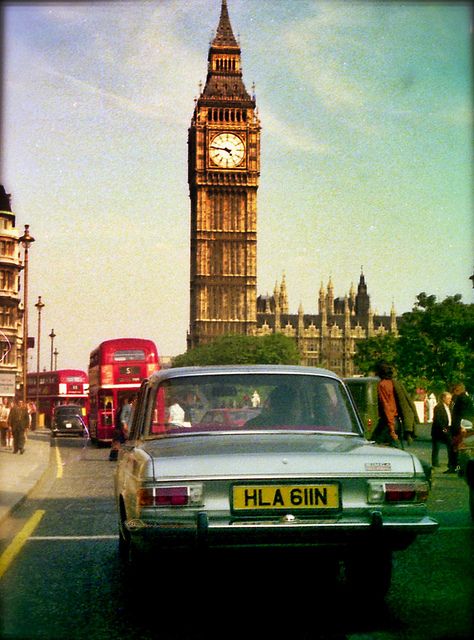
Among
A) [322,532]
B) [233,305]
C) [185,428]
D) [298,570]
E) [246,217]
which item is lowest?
[298,570]

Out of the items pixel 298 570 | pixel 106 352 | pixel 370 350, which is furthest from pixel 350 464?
pixel 370 350

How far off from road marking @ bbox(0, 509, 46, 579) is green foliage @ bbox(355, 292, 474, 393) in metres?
41.9

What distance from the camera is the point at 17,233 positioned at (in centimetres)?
8931

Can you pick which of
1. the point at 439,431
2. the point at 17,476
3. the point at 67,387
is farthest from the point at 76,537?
the point at 67,387

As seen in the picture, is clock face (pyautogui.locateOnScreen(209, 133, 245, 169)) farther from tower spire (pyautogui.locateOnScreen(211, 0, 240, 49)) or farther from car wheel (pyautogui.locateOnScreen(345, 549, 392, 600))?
car wheel (pyautogui.locateOnScreen(345, 549, 392, 600))

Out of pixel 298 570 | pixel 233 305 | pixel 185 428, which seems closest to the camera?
pixel 185 428

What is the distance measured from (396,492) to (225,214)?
137275 millimetres

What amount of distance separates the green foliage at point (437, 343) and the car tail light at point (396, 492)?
4788 cm

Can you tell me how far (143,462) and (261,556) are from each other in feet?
2.83

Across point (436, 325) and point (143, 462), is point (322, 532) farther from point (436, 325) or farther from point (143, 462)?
point (436, 325)

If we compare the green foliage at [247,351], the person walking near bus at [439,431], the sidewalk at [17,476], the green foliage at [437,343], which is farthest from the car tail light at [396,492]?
the green foliage at [247,351]

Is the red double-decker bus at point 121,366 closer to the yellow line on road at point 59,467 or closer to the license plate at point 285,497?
the yellow line on road at point 59,467

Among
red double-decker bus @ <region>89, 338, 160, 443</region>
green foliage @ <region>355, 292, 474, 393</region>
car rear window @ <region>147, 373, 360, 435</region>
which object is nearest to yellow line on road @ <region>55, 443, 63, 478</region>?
red double-decker bus @ <region>89, 338, 160, 443</region>

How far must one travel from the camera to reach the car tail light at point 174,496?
6152 mm
